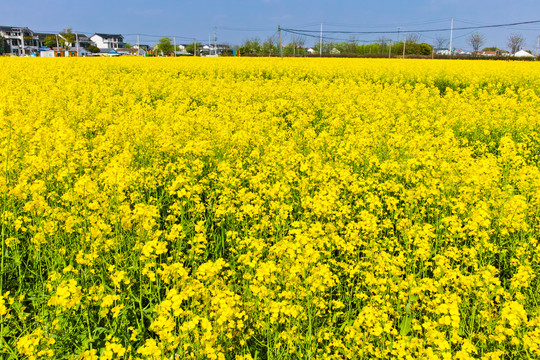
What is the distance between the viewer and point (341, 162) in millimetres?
5555

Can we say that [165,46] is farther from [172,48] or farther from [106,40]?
[106,40]

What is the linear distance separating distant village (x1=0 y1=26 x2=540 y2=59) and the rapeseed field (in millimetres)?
44529

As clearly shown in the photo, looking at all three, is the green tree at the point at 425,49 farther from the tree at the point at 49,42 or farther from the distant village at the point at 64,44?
the tree at the point at 49,42

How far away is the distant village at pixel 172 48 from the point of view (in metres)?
63.6

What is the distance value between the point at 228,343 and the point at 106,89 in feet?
32.7

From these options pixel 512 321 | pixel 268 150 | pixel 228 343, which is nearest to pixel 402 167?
pixel 268 150

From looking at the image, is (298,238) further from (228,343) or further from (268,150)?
(268,150)

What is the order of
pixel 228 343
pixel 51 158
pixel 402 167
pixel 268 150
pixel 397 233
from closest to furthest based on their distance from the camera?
pixel 228 343 < pixel 397 233 < pixel 51 158 < pixel 402 167 < pixel 268 150

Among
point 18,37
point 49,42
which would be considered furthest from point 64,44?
point 18,37

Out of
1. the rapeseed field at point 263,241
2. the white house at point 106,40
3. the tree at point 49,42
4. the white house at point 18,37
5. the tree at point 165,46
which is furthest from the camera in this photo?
the white house at point 106,40

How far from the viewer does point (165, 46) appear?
9225 cm

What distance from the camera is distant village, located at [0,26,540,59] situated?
63.6 metres

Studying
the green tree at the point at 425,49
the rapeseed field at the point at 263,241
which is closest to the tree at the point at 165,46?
the green tree at the point at 425,49

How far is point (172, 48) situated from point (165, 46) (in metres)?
1.76
